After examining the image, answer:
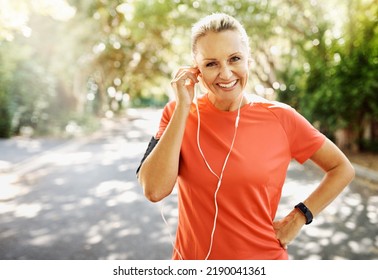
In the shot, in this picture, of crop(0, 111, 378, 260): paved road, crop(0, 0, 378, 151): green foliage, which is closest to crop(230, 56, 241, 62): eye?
crop(0, 111, 378, 260): paved road

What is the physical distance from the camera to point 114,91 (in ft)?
147

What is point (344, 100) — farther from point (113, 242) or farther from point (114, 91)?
A: point (114, 91)

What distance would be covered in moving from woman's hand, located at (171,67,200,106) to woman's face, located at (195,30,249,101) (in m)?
0.05

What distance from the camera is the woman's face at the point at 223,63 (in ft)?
5.59

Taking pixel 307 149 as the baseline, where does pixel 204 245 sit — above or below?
below

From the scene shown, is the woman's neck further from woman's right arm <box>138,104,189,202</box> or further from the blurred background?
the blurred background

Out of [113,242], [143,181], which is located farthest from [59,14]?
[143,181]

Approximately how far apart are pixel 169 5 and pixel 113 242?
42.4ft

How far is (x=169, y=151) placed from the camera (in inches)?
67.8

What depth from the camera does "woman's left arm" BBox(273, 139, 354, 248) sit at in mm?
1928

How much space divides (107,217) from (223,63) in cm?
500

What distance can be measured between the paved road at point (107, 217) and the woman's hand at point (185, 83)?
108 inches
